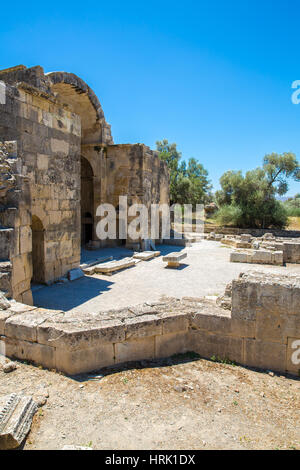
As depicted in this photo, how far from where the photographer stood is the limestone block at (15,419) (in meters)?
2.41

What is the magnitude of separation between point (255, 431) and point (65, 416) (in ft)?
6.13

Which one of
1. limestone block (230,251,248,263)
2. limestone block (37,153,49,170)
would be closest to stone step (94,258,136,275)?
limestone block (37,153,49,170)

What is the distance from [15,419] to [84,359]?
3.87 feet

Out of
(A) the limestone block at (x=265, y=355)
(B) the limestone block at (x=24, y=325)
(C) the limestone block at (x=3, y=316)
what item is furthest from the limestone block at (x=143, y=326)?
(C) the limestone block at (x=3, y=316)

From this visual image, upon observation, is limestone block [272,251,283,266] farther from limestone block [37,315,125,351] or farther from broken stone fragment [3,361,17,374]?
broken stone fragment [3,361,17,374]

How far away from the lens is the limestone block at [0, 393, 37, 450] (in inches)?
95.0

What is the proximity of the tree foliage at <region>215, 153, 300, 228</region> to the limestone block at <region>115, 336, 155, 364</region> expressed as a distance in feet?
75.2

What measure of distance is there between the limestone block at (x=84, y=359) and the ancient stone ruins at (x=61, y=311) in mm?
13

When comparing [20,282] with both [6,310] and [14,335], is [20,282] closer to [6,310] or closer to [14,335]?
[6,310]

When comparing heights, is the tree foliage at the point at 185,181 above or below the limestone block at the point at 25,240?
above

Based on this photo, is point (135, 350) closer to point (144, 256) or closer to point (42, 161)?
point (42, 161)

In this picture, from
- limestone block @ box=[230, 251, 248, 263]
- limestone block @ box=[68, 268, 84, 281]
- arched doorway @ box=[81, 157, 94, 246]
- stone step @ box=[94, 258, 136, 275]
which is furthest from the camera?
arched doorway @ box=[81, 157, 94, 246]

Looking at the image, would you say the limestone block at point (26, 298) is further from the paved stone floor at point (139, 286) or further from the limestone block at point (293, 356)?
the limestone block at point (293, 356)
